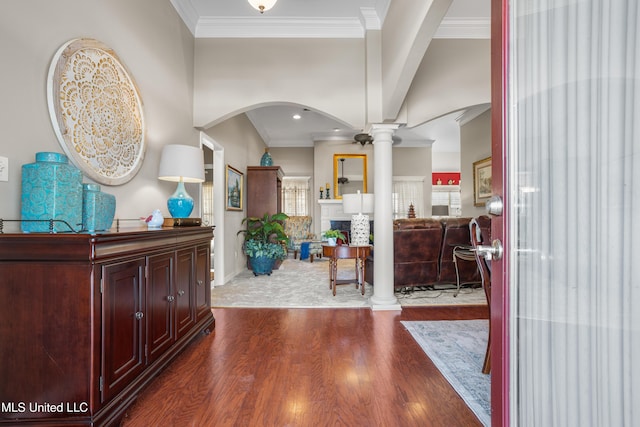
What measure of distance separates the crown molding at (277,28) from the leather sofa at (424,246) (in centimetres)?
237

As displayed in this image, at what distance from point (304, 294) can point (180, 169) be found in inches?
90.3

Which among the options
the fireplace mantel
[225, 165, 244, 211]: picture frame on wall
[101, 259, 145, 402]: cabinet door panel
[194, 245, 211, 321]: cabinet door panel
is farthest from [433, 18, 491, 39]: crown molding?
the fireplace mantel

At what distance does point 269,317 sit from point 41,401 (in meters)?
2.00

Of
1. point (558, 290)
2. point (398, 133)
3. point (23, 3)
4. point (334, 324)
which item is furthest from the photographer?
point (398, 133)

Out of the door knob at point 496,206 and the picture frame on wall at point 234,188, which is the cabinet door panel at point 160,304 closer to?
the door knob at point 496,206

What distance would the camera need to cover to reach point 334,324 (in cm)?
296

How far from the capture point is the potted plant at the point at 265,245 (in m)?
5.37

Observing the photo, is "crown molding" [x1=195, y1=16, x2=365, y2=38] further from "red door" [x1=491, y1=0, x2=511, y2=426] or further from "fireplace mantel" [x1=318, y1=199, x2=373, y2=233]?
"fireplace mantel" [x1=318, y1=199, x2=373, y2=233]

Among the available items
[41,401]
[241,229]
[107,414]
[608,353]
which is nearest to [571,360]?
[608,353]

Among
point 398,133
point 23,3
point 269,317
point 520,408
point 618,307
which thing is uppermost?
point 398,133

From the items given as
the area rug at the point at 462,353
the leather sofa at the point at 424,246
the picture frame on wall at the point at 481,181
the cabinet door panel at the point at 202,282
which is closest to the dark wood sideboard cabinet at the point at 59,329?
the cabinet door panel at the point at 202,282

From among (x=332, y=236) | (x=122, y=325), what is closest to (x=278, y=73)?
(x=332, y=236)

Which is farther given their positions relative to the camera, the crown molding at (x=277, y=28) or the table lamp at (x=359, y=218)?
the table lamp at (x=359, y=218)

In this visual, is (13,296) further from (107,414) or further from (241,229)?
(241,229)
